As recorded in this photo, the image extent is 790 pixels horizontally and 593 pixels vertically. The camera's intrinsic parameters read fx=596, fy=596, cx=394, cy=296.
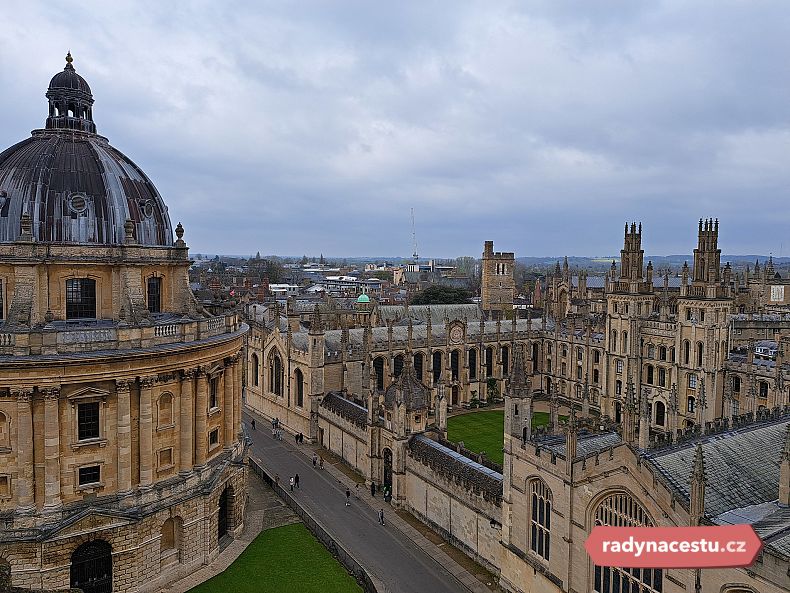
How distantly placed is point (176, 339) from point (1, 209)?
1121cm

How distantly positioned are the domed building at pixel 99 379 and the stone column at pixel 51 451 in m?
0.06

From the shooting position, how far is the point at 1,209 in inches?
1208

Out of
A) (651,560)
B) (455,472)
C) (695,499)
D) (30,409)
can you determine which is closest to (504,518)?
(455,472)

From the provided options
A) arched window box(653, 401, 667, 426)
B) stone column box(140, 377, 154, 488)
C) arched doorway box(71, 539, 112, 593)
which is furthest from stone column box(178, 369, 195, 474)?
arched window box(653, 401, 667, 426)

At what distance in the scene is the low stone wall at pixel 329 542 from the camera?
3006 centimetres

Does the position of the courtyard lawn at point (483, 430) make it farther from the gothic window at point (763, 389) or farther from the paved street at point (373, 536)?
the gothic window at point (763, 389)

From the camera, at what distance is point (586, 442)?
26.7m

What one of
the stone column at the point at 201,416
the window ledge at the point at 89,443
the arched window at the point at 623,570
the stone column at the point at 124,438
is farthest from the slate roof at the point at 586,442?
the window ledge at the point at 89,443

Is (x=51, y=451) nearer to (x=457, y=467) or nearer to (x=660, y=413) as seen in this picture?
(x=457, y=467)

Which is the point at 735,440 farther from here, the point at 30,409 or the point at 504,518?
the point at 30,409

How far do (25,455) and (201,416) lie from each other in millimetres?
8252

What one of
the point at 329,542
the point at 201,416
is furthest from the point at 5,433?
the point at 329,542

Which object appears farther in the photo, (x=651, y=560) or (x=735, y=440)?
(x=735, y=440)

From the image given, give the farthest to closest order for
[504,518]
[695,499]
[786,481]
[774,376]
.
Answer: [774,376] → [504,518] → [786,481] → [695,499]
